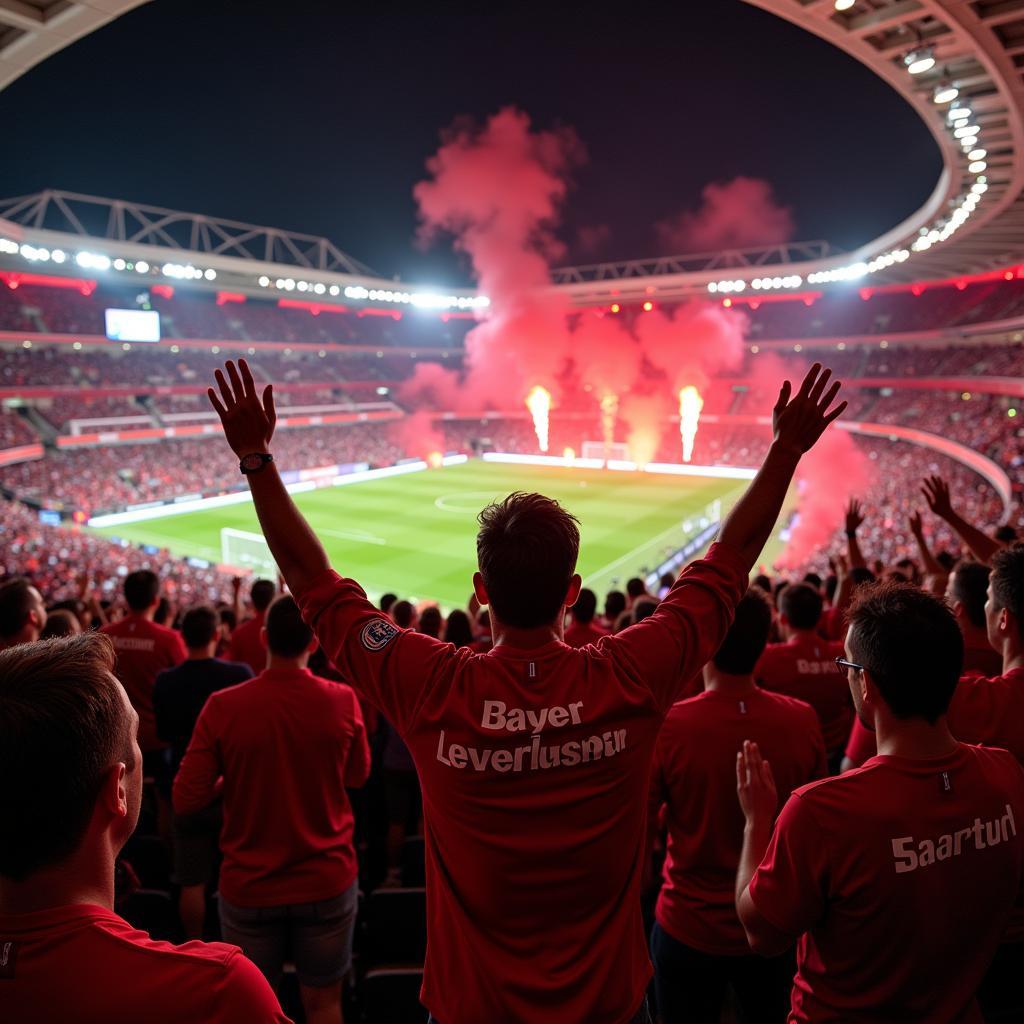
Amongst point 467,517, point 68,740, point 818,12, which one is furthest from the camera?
point 467,517

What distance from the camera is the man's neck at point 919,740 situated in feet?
6.40

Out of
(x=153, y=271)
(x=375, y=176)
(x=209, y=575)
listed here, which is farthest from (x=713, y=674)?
(x=375, y=176)

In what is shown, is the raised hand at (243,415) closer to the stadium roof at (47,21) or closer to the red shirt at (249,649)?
the red shirt at (249,649)

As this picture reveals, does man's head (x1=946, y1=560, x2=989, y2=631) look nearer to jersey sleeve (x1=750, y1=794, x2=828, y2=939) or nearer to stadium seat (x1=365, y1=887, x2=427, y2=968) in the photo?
jersey sleeve (x1=750, y1=794, x2=828, y2=939)

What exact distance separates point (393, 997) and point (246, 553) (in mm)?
23337

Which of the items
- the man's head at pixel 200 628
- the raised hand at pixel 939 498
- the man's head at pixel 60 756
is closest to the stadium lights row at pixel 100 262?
the man's head at pixel 200 628

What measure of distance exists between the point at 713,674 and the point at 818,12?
460 inches

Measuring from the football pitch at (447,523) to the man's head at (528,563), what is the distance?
17.5m

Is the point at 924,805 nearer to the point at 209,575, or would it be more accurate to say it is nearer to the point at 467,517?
the point at 209,575

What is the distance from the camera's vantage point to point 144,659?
5242mm

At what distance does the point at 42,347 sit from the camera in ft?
132

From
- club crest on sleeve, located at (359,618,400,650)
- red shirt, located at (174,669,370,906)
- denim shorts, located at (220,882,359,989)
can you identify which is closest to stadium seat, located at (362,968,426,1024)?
denim shorts, located at (220,882,359,989)

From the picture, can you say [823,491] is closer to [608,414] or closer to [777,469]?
[608,414]

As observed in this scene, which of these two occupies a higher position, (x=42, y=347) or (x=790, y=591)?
(x=42, y=347)
